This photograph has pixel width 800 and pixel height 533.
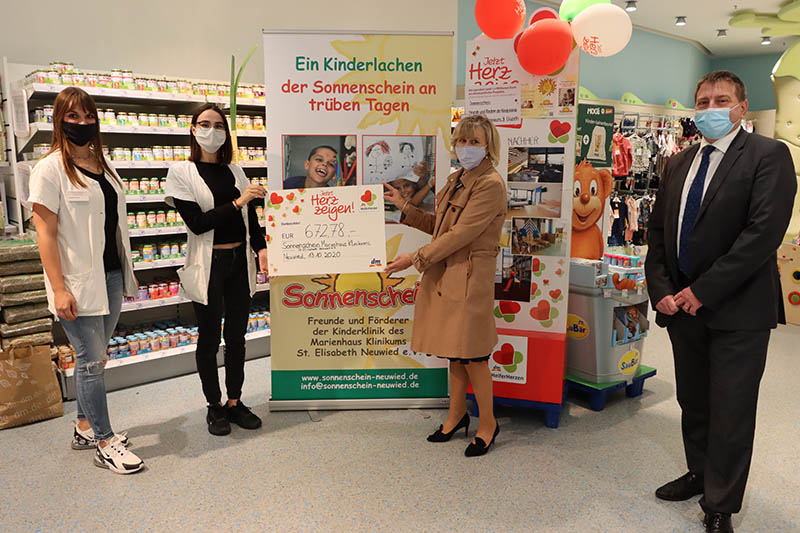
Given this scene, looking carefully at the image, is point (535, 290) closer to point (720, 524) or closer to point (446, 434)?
point (446, 434)

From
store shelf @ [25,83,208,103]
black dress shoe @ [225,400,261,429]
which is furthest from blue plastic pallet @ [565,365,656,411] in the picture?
store shelf @ [25,83,208,103]

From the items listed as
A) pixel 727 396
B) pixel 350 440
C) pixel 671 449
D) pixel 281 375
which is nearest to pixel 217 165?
pixel 281 375

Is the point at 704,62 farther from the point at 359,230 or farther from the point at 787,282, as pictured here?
the point at 359,230

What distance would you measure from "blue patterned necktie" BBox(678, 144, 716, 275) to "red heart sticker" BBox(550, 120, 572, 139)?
0.92m

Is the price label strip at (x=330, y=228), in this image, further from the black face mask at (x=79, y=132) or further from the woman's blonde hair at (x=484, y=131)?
the black face mask at (x=79, y=132)

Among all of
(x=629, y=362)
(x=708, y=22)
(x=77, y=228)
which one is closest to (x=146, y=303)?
(x=77, y=228)

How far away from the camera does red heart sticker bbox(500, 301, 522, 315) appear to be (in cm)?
346

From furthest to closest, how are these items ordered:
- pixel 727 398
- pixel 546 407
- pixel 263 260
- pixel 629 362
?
pixel 629 362 < pixel 546 407 < pixel 263 260 < pixel 727 398

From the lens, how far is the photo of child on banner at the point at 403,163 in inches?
134

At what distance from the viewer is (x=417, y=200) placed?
3.44 m

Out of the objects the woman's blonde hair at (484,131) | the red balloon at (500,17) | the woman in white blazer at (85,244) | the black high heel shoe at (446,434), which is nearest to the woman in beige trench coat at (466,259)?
the woman's blonde hair at (484,131)

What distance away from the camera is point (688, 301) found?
236cm

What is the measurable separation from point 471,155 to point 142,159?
96.7 inches

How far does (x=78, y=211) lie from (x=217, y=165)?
0.75m
